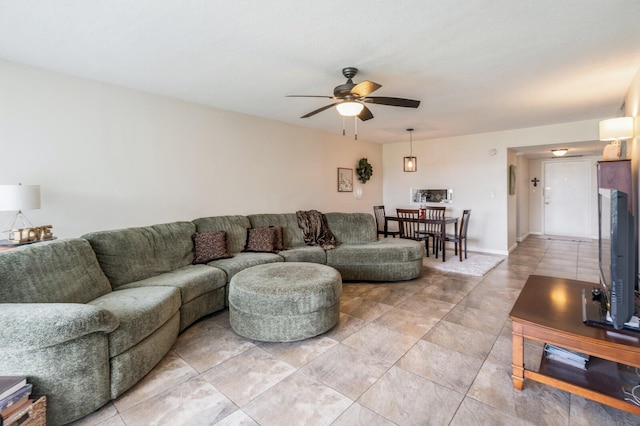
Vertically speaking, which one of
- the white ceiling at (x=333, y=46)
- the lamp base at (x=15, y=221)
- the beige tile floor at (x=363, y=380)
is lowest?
the beige tile floor at (x=363, y=380)

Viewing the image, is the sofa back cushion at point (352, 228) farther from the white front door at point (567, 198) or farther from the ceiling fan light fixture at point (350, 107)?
the white front door at point (567, 198)

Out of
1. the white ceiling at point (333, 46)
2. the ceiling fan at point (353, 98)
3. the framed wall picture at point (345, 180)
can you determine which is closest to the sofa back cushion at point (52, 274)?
the white ceiling at point (333, 46)

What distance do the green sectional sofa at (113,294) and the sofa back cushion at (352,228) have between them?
561 mm

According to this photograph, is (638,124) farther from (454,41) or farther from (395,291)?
(395,291)

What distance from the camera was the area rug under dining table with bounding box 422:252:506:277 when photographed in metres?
4.51

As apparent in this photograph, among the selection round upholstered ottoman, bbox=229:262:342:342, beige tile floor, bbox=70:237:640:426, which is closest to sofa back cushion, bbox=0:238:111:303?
beige tile floor, bbox=70:237:640:426

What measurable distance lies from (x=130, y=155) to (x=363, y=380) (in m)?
3.19

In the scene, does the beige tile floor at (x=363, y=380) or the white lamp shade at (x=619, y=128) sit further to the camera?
the white lamp shade at (x=619, y=128)

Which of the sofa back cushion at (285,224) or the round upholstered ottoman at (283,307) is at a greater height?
the sofa back cushion at (285,224)

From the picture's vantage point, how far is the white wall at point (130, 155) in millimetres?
2658

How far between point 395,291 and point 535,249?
4.27 meters

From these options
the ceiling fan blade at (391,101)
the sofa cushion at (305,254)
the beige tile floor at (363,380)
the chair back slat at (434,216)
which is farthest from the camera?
the chair back slat at (434,216)

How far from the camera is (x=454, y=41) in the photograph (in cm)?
224

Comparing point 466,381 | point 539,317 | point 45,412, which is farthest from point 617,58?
point 45,412
